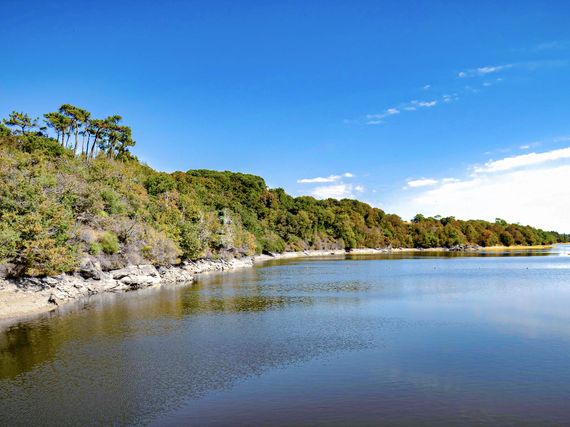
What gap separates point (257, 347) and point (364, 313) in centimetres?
1295

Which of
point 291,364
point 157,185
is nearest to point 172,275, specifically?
point 157,185

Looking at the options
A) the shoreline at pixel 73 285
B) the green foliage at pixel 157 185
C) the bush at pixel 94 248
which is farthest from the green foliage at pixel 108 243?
the green foliage at pixel 157 185

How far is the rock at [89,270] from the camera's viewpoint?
4790cm

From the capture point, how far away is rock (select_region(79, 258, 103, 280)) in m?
47.9

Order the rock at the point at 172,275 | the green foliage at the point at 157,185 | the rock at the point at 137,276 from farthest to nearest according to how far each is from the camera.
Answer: the green foliage at the point at 157,185 < the rock at the point at 172,275 < the rock at the point at 137,276

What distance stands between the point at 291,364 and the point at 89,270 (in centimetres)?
3454

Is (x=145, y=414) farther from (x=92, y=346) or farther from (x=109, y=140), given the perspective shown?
(x=109, y=140)

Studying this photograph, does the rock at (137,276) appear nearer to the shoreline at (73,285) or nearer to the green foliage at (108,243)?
the shoreline at (73,285)

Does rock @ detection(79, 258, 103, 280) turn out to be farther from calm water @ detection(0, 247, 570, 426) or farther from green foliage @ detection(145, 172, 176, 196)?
green foliage @ detection(145, 172, 176, 196)

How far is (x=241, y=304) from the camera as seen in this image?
1604 inches

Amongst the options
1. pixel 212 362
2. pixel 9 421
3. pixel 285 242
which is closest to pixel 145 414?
pixel 9 421

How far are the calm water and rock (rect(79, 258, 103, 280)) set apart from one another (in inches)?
389

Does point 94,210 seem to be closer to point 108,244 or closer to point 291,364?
point 108,244

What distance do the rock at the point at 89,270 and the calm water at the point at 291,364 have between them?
9.89 m
